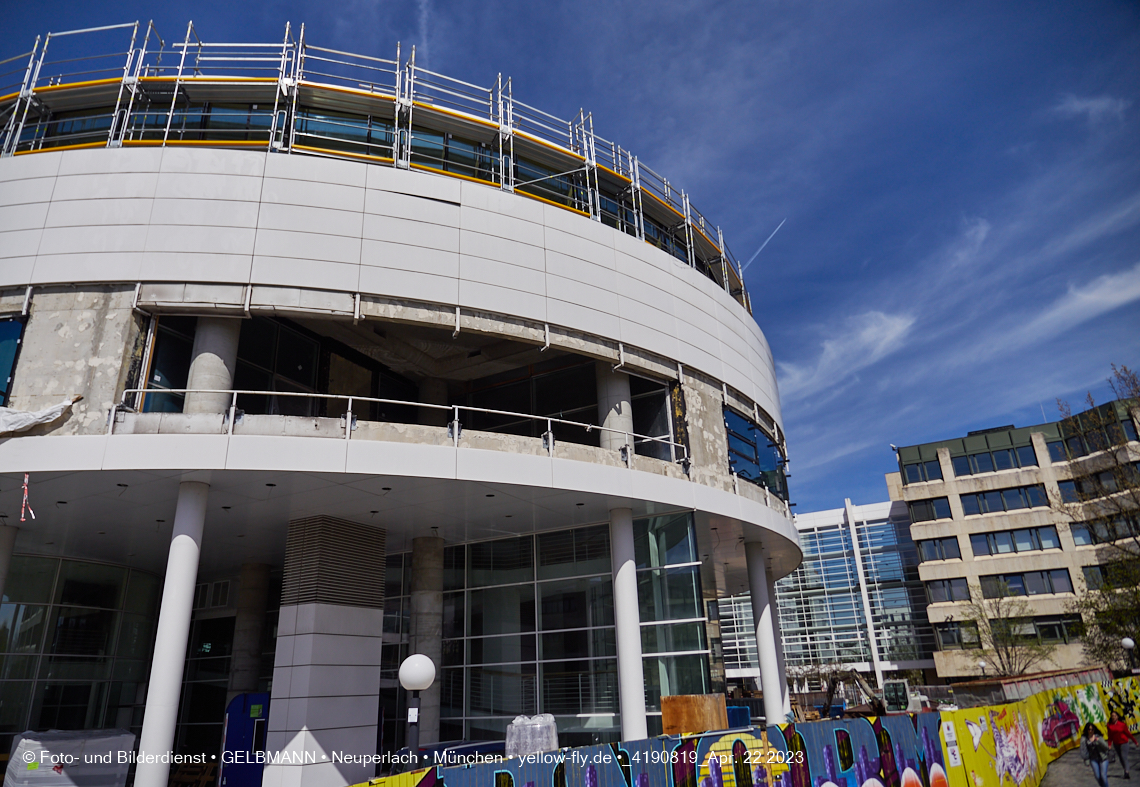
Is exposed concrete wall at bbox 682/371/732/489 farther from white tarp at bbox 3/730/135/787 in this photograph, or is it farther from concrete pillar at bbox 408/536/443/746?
white tarp at bbox 3/730/135/787

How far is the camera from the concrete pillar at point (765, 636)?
24812 millimetres

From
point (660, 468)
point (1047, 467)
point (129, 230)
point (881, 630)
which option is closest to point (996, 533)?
point (1047, 467)

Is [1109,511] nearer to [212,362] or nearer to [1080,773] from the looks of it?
[1080,773]

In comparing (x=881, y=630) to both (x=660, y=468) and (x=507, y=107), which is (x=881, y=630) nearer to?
(x=660, y=468)

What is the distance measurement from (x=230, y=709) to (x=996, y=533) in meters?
57.2

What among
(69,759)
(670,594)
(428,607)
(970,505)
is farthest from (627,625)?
(970,505)

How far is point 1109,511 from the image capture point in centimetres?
4109

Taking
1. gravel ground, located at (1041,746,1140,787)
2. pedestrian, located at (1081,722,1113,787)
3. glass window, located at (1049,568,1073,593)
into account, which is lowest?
gravel ground, located at (1041,746,1140,787)

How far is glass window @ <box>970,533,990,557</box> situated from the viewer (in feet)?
184

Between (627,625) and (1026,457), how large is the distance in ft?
171

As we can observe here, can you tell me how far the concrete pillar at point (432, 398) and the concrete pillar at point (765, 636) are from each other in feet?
40.1

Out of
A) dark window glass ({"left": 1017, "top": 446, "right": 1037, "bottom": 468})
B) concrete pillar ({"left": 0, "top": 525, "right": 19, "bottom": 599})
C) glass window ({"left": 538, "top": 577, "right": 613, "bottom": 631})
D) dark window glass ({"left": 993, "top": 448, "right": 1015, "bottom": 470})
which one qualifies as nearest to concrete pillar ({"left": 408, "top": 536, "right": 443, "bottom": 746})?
glass window ({"left": 538, "top": 577, "right": 613, "bottom": 631})

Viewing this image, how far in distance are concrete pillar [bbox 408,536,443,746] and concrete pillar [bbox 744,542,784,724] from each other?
11334mm

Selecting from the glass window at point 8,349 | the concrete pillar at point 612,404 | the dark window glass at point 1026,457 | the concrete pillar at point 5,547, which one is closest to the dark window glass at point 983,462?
the dark window glass at point 1026,457
